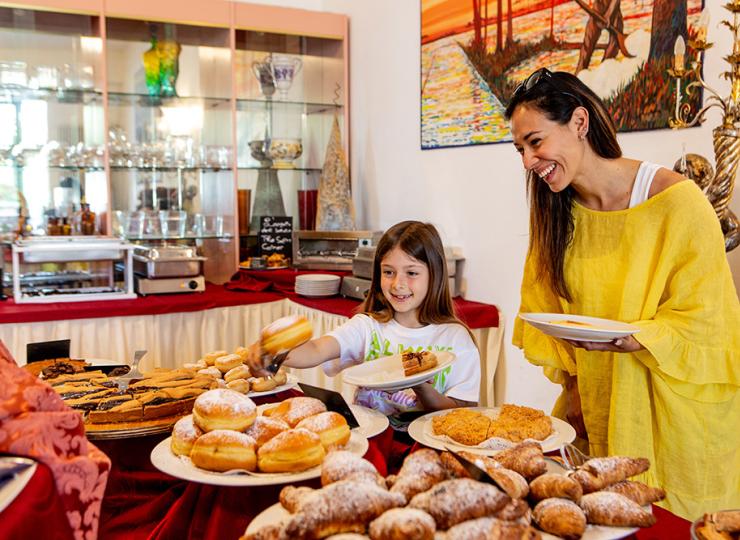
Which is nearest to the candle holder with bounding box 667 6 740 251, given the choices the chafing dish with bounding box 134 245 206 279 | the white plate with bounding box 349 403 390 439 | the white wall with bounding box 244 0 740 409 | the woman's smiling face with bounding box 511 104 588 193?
the white wall with bounding box 244 0 740 409

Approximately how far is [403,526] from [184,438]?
23.6 inches

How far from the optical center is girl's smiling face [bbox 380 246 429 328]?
2.09 m

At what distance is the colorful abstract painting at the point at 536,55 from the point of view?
2.62 meters

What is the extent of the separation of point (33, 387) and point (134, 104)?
3.93 m

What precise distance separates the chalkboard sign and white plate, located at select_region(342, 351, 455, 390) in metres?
3.01

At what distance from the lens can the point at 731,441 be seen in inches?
70.8

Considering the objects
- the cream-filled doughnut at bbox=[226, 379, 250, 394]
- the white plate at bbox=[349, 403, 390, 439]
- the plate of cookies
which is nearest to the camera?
the plate of cookies

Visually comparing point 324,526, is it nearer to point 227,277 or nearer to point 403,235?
point 403,235

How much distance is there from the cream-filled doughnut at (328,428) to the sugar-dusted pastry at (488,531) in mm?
452

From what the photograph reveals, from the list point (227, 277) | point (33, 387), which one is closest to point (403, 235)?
point (33, 387)

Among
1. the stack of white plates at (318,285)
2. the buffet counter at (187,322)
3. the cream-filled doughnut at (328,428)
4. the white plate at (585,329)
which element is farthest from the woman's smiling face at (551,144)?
the stack of white plates at (318,285)

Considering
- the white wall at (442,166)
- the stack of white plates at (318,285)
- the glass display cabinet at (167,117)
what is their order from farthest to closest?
1. the glass display cabinet at (167,117)
2. the stack of white plates at (318,285)
3. the white wall at (442,166)

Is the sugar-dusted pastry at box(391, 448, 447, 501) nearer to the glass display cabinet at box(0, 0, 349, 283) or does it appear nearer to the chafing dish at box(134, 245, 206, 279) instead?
the chafing dish at box(134, 245, 206, 279)

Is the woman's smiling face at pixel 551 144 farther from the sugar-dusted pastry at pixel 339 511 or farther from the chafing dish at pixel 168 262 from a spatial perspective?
the chafing dish at pixel 168 262
